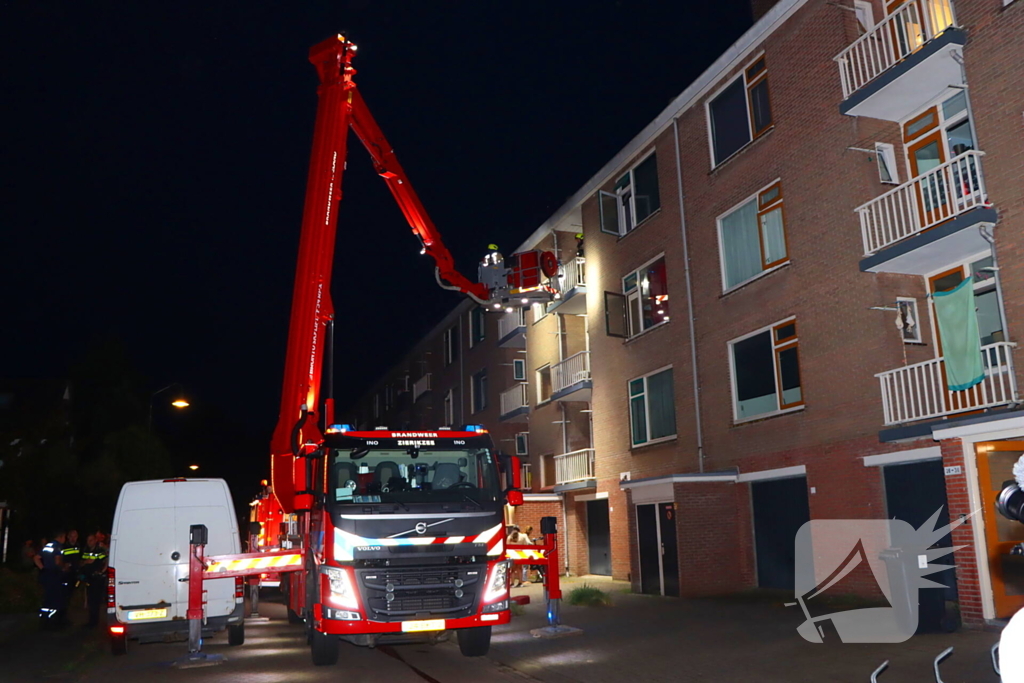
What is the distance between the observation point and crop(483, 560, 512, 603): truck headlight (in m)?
10.4

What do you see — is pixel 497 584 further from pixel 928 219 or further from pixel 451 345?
pixel 451 345

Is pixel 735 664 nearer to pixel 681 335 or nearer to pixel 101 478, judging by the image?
pixel 681 335

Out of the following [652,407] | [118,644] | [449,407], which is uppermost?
[449,407]

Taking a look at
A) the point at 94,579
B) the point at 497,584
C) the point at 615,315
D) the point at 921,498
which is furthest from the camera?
the point at 615,315

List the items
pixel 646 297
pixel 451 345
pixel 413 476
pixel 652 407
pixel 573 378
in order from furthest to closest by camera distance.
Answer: pixel 451 345 → pixel 573 378 → pixel 646 297 → pixel 652 407 → pixel 413 476

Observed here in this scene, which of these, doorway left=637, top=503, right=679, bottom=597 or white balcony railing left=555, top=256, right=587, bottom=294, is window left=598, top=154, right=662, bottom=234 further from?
doorway left=637, top=503, right=679, bottom=597

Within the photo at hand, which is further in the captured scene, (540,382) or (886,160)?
(540,382)

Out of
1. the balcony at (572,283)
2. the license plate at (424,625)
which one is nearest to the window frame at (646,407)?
the balcony at (572,283)

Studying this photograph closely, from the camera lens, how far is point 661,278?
864 inches

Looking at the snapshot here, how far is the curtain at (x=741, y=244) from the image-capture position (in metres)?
18.4

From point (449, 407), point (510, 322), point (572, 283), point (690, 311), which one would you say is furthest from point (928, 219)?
point (449, 407)

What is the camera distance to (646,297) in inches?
886

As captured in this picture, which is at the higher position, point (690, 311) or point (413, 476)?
point (690, 311)

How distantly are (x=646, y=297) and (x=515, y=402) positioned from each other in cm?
1071
